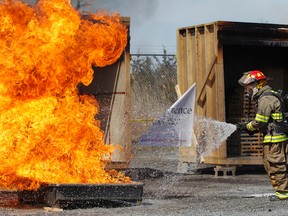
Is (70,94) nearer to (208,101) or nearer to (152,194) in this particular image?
(152,194)

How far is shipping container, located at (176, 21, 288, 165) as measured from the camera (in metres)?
15.9

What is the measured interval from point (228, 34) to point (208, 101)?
1.55m

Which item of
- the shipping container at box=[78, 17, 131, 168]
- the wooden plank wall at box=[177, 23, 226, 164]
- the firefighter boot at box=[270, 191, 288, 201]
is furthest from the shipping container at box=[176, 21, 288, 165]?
A: the firefighter boot at box=[270, 191, 288, 201]

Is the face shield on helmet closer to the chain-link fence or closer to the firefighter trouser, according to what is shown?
the firefighter trouser

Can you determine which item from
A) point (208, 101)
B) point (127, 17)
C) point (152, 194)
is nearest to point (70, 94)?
point (152, 194)

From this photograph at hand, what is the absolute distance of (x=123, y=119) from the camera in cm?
1452

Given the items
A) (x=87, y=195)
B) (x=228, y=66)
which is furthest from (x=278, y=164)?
(x=228, y=66)

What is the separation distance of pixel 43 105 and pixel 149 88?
13882 millimetres

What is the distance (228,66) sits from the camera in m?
17.3

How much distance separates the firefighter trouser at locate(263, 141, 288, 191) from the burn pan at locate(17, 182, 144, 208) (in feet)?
7.14

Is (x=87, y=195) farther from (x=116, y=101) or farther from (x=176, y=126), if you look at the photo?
(x=176, y=126)

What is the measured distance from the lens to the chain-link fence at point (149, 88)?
74.4 feet

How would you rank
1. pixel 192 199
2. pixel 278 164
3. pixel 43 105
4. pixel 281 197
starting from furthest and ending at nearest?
1. pixel 192 199
2. pixel 278 164
3. pixel 281 197
4. pixel 43 105

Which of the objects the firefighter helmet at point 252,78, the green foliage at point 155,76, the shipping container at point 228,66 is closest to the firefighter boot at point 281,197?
the firefighter helmet at point 252,78
